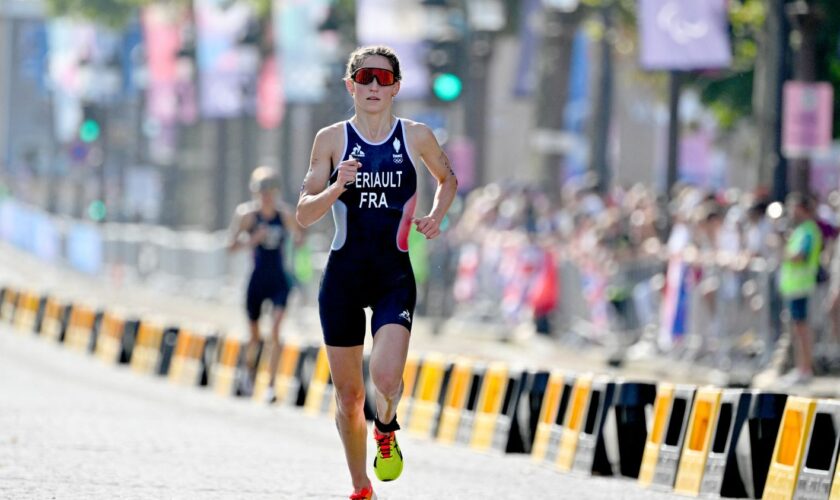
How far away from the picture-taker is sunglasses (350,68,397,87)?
32.4 feet

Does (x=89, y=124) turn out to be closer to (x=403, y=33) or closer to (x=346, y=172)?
(x=403, y=33)

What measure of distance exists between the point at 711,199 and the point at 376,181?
12.0m

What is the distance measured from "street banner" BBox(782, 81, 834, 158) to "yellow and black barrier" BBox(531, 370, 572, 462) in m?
5.93

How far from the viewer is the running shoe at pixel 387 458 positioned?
9812mm

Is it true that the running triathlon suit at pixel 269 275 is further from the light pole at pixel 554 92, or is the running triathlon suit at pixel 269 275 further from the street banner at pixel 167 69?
the street banner at pixel 167 69

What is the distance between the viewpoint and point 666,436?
1259 cm

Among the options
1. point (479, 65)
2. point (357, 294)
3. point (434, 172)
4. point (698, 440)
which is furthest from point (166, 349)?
point (479, 65)

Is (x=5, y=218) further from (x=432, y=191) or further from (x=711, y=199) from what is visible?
(x=711, y=199)

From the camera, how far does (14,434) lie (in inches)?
565

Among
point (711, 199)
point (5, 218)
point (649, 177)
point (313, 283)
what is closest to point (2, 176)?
point (5, 218)

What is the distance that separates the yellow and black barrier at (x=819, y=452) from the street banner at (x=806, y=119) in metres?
8.93

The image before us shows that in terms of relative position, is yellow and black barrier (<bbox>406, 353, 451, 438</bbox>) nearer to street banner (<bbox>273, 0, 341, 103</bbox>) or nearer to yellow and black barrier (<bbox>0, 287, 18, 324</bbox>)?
yellow and black barrier (<bbox>0, 287, 18, 324</bbox>)

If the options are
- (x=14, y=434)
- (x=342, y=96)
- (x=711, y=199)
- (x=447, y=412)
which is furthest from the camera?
(x=342, y=96)

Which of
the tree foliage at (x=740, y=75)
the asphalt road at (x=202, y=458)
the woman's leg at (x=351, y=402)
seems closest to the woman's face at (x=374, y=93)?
the woman's leg at (x=351, y=402)
